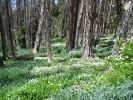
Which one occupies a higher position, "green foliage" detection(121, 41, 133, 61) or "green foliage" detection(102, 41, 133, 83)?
"green foliage" detection(121, 41, 133, 61)

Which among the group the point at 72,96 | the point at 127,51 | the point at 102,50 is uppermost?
the point at 127,51

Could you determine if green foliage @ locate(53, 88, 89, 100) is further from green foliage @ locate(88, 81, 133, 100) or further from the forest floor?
green foliage @ locate(88, 81, 133, 100)

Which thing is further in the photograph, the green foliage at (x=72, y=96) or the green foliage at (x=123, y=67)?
the green foliage at (x=123, y=67)

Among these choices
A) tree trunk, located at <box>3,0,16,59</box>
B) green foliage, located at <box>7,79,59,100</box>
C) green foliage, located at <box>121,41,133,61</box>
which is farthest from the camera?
tree trunk, located at <box>3,0,16,59</box>

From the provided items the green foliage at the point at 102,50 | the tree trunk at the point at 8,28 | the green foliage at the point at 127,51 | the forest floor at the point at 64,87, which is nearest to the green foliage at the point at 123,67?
the green foliage at the point at 127,51

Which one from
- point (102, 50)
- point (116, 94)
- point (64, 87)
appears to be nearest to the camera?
point (116, 94)

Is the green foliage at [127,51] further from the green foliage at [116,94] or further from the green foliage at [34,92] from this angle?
the green foliage at [116,94]

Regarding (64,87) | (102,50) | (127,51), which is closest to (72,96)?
(64,87)

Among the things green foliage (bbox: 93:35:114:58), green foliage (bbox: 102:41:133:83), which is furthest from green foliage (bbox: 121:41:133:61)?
green foliage (bbox: 93:35:114:58)

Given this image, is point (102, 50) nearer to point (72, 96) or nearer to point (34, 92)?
point (34, 92)

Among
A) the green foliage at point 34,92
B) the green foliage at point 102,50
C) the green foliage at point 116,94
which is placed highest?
the green foliage at point 116,94

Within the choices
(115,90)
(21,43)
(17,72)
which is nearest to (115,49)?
(17,72)

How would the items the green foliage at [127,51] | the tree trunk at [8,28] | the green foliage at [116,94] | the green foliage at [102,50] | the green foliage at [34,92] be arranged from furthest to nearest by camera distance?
the tree trunk at [8,28], the green foliage at [102,50], the green foliage at [127,51], the green foliage at [34,92], the green foliage at [116,94]

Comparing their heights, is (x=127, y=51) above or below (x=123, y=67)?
above
